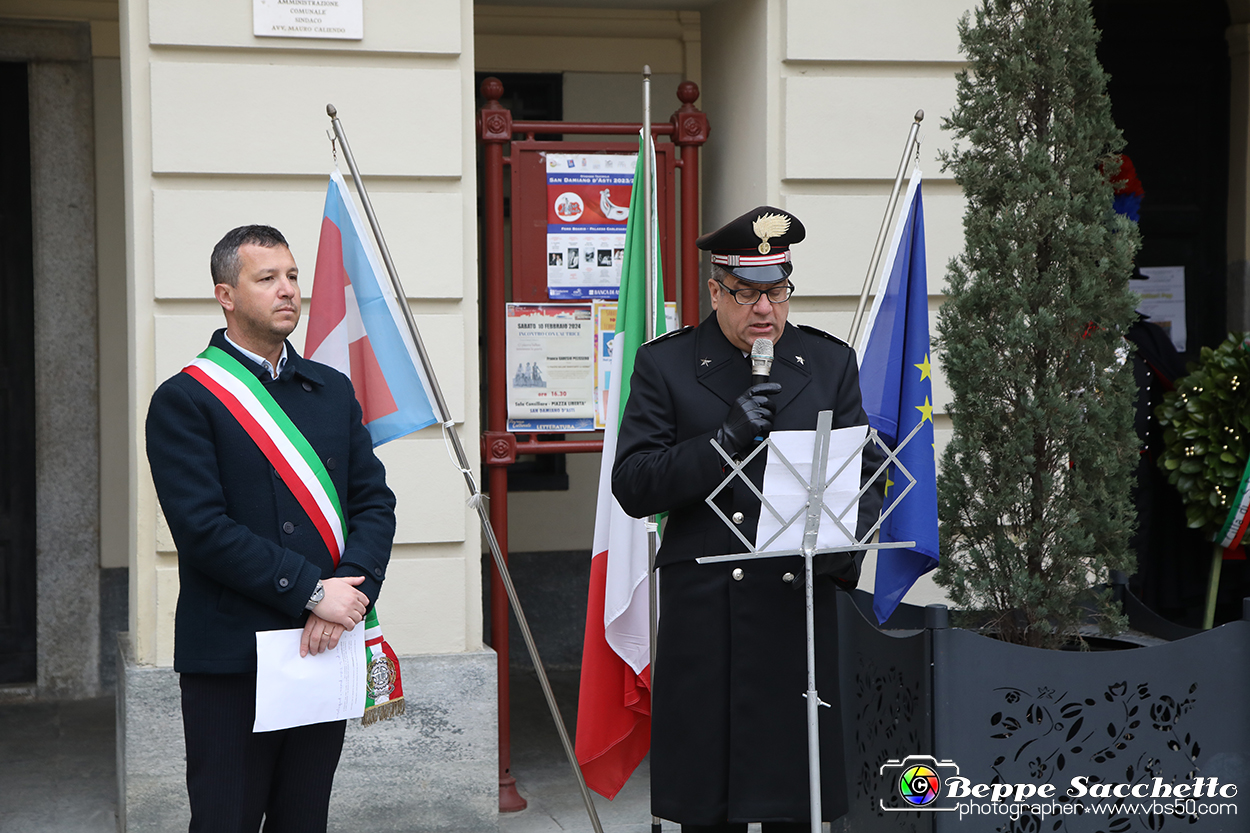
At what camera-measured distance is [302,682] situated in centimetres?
289

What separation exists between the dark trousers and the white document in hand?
1.20m

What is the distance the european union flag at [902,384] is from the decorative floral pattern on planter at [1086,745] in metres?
0.63

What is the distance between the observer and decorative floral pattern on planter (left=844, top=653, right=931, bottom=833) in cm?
333

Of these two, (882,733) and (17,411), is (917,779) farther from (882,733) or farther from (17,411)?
(17,411)

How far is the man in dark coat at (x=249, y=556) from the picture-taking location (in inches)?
111

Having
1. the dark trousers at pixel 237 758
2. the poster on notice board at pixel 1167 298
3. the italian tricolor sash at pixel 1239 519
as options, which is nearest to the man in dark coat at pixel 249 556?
the dark trousers at pixel 237 758

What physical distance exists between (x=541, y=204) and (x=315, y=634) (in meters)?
2.35

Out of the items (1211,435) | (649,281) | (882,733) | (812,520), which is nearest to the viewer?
(812,520)

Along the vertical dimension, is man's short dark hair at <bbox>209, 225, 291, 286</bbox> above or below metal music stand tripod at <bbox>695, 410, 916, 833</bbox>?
above

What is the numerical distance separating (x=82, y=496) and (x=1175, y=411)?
5277 mm

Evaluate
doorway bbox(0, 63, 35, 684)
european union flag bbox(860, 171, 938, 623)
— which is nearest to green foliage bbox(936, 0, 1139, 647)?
european union flag bbox(860, 171, 938, 623)

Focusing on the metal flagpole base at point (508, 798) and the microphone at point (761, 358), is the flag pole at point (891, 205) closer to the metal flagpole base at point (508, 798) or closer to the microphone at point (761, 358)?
the microphone at point (761, 358)

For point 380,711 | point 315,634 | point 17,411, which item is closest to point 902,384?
point 380,711

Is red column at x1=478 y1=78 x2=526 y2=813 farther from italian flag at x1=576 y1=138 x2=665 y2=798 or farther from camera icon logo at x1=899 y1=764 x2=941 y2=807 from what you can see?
camera icon logo at x1=899 y1=764 x2=941 y2=807
